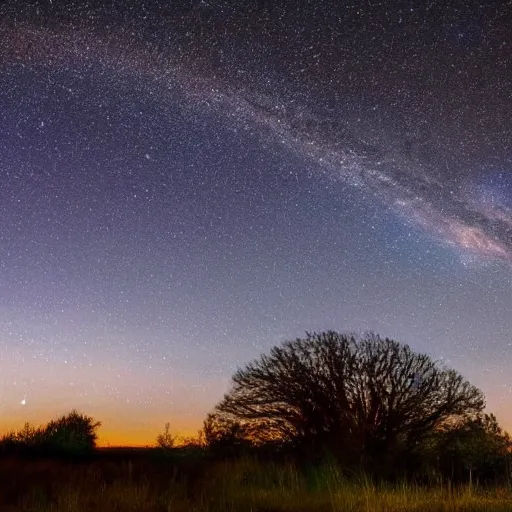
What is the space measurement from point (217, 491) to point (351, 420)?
4826 mm

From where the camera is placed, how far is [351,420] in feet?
47.9

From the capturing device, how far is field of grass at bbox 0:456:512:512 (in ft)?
29.3

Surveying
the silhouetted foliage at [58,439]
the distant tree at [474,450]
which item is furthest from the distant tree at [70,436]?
the distant tree at [474,450]

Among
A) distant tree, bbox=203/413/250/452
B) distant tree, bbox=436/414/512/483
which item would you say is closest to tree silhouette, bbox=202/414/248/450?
distant tree, bbox=203/413/250/452

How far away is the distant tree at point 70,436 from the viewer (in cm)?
1638

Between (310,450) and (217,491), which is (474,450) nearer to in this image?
(310,450)

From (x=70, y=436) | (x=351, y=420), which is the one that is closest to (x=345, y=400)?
(x=351, y=420)

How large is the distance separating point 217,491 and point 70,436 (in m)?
8.09

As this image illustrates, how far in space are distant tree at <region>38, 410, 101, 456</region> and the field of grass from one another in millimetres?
3293

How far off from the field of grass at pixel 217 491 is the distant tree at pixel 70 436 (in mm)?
3293

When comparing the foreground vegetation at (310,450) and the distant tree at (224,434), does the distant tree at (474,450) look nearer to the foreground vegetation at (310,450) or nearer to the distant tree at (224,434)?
the foreground vegetation at (310,450)

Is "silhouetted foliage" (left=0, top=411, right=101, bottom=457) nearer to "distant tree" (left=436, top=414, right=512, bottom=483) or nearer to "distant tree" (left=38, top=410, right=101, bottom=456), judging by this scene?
"distant tree" (left=38, top=410, right=101, bottom=456)

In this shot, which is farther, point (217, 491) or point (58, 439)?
point (58, 439)

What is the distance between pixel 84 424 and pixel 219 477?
919 cm
